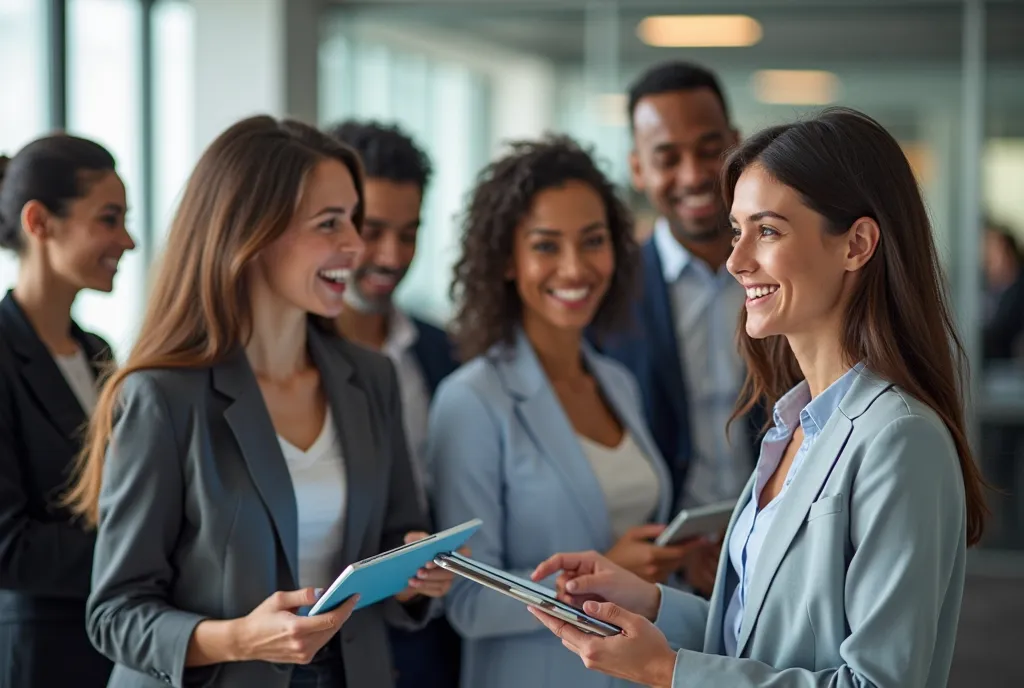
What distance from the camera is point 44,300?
8.41 ft

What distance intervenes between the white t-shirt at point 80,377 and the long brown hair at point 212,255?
261mm

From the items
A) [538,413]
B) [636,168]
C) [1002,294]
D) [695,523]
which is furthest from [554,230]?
[1002,294]

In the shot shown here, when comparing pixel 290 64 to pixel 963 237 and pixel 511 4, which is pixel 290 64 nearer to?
pixel 511 4

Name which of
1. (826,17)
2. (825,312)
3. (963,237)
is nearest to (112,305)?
(826,17)

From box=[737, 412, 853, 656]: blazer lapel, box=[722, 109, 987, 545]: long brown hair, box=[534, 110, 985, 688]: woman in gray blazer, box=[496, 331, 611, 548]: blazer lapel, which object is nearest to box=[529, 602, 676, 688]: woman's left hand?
box=[534, 110, 985, 688]: woman in gray blazer

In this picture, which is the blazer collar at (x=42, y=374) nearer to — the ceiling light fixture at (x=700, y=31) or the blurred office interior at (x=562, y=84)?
the blurred office interior at (x=562, y=84)

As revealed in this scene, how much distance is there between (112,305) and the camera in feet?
22.2

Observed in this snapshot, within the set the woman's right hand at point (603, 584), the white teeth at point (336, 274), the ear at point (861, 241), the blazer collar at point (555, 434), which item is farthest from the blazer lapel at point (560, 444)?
the ear at point (861, 241)

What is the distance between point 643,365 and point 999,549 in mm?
4305

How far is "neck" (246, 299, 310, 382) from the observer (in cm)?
239

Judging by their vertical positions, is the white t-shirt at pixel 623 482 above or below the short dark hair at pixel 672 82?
below

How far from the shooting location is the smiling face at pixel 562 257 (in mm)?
2787

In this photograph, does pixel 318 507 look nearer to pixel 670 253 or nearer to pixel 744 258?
pixel 744 258

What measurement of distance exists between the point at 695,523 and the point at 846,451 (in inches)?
30.0
